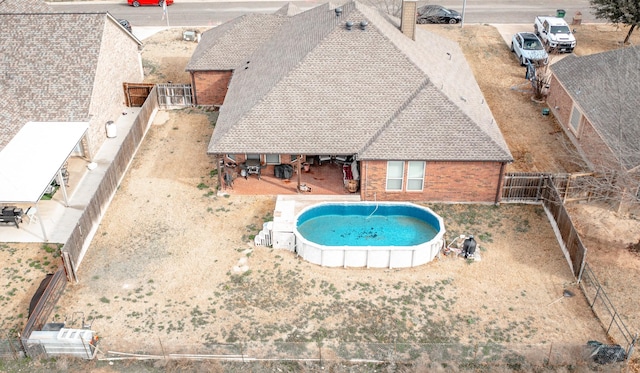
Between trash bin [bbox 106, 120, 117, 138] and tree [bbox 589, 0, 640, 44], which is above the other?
tree [bbox 589, 0, 640, 44]

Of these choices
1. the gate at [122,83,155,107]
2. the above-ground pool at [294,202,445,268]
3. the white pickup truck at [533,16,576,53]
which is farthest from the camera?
the white pickup truck at [533,16,576,53]

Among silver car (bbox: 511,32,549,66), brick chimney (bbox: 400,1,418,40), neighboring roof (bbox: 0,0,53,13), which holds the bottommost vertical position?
silver car (bbox: 511,32,549,66)

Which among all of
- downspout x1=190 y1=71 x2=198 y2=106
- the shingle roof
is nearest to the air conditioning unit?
downspout x1=190 y1=71 x2=198 y2=106

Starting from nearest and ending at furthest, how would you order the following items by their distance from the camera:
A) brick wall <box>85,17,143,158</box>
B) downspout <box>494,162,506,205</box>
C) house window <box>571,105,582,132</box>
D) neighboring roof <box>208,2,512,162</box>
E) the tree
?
neighboring roof <box>208,2,512,162</box>, downspout <box>494,162,506,205</box>, brick wall <box>85,17,143,158</box>, house window <box>571,105,582,132</box>, the tree

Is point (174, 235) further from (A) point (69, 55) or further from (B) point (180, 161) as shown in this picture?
(A) point (69, 55)

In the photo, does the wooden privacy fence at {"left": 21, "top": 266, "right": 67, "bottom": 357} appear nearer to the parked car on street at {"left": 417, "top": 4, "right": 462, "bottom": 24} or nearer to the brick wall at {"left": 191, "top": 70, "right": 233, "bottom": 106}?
the brick wall at {"left": 191, "top": 70, "right": 233, "bottom": 106}

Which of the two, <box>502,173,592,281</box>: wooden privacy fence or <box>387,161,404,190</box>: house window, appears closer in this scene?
<box>502,173,592,281</box>: wooden privacy fence

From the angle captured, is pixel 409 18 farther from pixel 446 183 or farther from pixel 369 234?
pixel 369 234

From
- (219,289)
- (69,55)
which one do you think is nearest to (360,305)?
(219,289)
